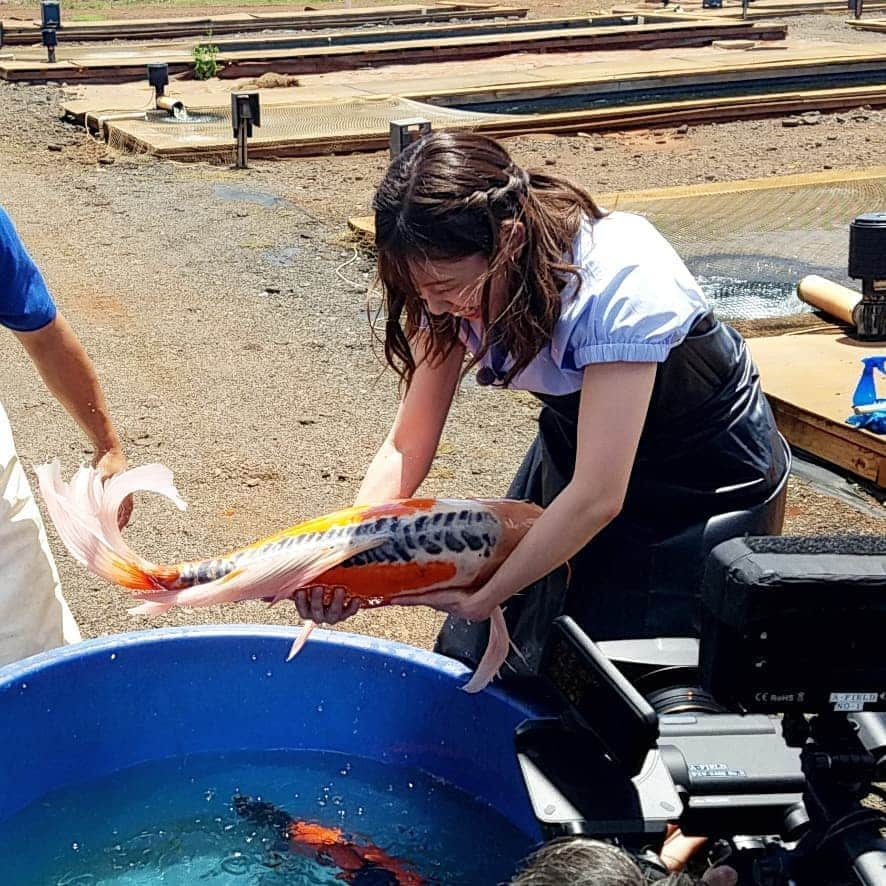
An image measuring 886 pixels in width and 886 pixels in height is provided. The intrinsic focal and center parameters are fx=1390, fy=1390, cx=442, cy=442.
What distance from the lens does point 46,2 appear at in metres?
Answer: 17.2

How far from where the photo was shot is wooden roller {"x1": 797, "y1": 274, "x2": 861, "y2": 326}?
5906mm

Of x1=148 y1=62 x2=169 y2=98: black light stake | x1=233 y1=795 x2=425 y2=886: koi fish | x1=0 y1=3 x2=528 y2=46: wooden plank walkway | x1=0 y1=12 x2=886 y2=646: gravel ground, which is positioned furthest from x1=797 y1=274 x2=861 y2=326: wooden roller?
x1=0 y1=3 x2=528 y2=46: wooden plank walkway

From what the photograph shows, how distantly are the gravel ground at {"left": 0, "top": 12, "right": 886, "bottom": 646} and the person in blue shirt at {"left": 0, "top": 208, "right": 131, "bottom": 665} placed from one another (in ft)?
2.99

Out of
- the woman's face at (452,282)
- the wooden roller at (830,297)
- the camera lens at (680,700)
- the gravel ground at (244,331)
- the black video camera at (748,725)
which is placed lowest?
the gravel ground at (244,331)

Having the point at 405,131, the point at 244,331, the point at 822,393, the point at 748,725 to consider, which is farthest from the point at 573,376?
the point at 405,131

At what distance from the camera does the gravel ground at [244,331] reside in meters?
4.50

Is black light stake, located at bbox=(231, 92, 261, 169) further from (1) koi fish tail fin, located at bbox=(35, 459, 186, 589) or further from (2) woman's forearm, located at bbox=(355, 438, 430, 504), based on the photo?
(1) koi fish tail fin, located at bbox=(35, 459, 186, 589)

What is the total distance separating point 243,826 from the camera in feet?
9.89

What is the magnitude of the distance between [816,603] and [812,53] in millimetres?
16009

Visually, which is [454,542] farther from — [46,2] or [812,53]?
[46,2]

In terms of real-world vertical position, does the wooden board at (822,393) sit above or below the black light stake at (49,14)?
below

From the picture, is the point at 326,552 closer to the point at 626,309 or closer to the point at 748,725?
the point at 626,309

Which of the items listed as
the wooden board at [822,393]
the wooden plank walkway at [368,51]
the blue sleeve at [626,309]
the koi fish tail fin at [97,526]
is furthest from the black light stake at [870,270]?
the wooden plank walkway at [368,51]

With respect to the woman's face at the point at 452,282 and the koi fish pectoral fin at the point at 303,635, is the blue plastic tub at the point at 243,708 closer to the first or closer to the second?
the koi fish pectoral fin at the point at 303,635
